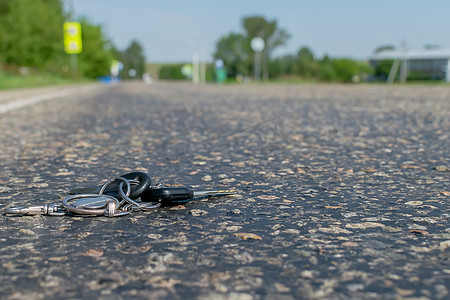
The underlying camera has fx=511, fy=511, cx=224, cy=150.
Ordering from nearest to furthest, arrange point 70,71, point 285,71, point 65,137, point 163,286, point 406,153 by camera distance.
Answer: point 163,286 → point 406,153 → point 65,137 → point 70,71 → point 285,71

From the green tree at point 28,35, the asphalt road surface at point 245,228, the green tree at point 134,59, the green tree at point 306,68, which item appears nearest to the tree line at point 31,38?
the green tree at point 28,35

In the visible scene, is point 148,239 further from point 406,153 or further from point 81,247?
point 406,153

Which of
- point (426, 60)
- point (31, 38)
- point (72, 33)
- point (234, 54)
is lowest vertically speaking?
point (31, 38)

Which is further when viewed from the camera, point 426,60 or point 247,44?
point 426,60

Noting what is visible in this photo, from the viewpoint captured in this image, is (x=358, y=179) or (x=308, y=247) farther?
(x=358, y=179)

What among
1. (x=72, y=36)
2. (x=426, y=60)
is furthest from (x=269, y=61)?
(x=72, y=36)

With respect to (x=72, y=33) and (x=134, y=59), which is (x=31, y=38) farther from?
(x=134, y=59)

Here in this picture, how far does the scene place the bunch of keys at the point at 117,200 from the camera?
2459mm

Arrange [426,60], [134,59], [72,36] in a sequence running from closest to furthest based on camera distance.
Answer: [72,36]
[426,60]
[134,59]

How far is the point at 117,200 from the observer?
2.48 m

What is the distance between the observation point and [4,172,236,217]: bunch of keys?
2459 mm

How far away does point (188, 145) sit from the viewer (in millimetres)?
5266

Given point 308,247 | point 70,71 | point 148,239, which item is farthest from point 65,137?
point 70,71

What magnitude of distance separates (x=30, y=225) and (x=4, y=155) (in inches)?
101
